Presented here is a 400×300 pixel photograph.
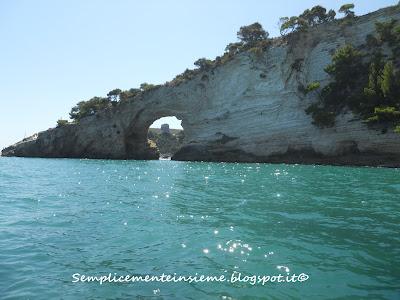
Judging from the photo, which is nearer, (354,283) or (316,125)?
(354,283)

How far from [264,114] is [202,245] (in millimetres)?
51034

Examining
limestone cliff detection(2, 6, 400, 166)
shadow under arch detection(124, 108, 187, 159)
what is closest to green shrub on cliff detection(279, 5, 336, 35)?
limestone cliff detection(2, 6, 400, 166)

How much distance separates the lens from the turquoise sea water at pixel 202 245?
6500 mm

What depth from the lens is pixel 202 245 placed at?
9.31 meters

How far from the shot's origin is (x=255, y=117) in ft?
196

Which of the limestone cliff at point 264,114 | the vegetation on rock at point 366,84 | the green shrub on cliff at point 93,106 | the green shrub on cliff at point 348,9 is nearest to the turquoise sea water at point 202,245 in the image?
the vegetation on rock at point 366,84

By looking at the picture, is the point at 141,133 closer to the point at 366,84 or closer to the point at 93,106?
the point at 93,106

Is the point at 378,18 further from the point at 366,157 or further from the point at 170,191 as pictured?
the point at 170,191

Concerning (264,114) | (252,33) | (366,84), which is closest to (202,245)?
(366,84)

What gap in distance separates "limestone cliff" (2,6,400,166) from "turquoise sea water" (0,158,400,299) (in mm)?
33385

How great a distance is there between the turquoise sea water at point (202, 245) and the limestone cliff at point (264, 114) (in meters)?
33.4

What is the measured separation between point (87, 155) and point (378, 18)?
6113 cm

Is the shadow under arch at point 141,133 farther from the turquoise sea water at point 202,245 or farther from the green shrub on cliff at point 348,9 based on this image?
the turquoise sea water at point 202,245

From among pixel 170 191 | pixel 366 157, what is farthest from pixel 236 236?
pixel 366 157
